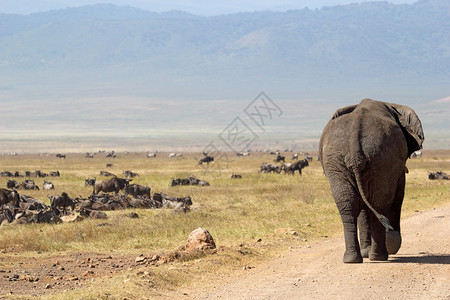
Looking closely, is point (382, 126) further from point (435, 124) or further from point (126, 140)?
point (435, 124)

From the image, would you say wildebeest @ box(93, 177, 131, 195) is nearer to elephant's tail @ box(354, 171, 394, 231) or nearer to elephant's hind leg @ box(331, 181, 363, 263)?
elephant's hind leg @ box(331, 181, 363, 263)

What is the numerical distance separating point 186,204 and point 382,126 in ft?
45.6

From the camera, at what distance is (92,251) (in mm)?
15797

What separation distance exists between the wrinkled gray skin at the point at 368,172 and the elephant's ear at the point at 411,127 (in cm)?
2

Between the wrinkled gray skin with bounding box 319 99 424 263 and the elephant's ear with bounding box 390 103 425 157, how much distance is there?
0.02 metres

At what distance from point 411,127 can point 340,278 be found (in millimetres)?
3470

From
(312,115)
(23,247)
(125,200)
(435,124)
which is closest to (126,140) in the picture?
(312,115)

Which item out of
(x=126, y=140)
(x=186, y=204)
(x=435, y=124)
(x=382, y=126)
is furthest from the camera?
(x=435, y=124)

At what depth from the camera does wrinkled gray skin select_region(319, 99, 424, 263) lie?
11.7 metres

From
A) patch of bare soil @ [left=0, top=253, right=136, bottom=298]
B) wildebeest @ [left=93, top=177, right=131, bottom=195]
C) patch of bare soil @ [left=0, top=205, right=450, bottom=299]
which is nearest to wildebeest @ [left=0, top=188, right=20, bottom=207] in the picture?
wildebeest @ [left=93, top=177, right=131, bottom=195]

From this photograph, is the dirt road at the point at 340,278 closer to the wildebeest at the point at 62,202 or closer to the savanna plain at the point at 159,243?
the savanna plain at the point at 159,243

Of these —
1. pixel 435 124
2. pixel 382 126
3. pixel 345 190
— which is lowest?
pixel 435 124

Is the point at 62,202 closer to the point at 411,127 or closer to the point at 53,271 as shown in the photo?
the point at 53,271

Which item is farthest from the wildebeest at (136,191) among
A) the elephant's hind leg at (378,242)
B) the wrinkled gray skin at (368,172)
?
the elephant's hind leg at (378,242)
